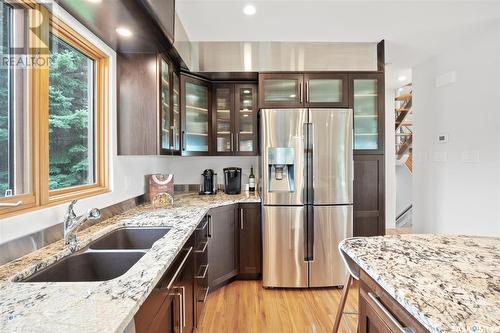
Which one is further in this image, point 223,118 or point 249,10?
point 223,118

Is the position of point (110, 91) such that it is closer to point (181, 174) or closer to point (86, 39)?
point (86, 39)

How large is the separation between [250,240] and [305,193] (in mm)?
768

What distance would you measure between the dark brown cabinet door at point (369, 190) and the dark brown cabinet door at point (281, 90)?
→ 93 cm

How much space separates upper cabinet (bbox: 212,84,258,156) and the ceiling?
1.86 ft

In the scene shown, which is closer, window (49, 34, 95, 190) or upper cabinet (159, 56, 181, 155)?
window (49, 34, 95, 190)

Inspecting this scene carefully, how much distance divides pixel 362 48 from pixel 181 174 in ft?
8.52

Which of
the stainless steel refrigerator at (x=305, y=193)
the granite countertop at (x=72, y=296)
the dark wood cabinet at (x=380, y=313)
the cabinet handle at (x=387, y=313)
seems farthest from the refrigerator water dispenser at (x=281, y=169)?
the cabinet handle at (x=387, y=313)

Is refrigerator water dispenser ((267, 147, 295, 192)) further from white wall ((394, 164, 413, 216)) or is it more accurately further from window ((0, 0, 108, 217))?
white wall ((394, 164, 413, 216))

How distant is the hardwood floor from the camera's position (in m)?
1.97

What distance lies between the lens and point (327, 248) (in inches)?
99.9

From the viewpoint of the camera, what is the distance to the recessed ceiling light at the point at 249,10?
2053 mm

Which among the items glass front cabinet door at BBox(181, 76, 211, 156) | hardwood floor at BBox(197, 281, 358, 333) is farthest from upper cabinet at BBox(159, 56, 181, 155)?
hardwood floor at BBox(197, 281, 358, 333)

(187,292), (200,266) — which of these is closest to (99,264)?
(187,292)

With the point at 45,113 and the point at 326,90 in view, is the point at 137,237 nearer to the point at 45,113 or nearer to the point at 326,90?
the point at 45,113
